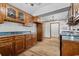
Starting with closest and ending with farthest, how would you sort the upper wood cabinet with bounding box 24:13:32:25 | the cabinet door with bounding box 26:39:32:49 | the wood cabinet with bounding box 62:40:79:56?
1. the wood cabinet with bounding box 62:40:79:56
2. the upper wood cabinet with bounding box 24:13:32:25
3. the cabinet door with bounding box 26:39:32:49

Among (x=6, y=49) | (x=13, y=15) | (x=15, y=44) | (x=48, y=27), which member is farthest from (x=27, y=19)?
(x=6, y=49)

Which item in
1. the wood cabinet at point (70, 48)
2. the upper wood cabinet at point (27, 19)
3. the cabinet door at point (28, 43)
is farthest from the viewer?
the cabinet door at point (28, 43)

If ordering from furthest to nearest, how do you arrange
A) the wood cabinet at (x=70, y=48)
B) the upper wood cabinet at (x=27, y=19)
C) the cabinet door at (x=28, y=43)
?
the cabinet door at (x=28, y=43), the upper wood cabinet at (x=27, y=19), the wood cabinet at (x=70, y=48)

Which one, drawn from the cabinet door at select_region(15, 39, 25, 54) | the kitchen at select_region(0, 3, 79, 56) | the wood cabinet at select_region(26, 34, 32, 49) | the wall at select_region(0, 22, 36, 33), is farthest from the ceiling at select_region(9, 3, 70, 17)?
the cabinet door at select_region(15, 39, 25, 54)

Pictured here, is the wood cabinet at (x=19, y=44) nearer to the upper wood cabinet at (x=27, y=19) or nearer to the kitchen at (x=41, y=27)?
the kitchen at (x=41, y=27)

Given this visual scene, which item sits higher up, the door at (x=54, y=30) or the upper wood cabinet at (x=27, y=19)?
the upper wood cabinet at (x=27, y=19)

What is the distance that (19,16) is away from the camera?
1767 millimetres

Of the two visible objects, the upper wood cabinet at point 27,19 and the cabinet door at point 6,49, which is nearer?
the cabinet door at point 6,49

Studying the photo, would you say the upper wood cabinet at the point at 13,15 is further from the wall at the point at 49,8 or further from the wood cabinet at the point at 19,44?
the wood cabinet at the point at 19,44

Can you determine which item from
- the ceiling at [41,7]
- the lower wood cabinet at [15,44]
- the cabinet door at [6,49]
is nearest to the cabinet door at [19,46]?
the lower wood cabinet at [15,44]

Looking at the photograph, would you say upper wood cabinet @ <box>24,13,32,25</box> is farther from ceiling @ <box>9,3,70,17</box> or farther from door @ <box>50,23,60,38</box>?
door @ <box>50,23,60,38</box>

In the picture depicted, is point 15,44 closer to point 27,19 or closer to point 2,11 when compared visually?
point 27,19

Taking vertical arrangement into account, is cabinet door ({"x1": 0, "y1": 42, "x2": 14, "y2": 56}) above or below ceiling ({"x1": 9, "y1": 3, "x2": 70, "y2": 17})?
below

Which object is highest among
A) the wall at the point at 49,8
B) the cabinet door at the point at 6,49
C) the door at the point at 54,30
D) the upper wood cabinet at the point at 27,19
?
the wall at the point at 49,8
